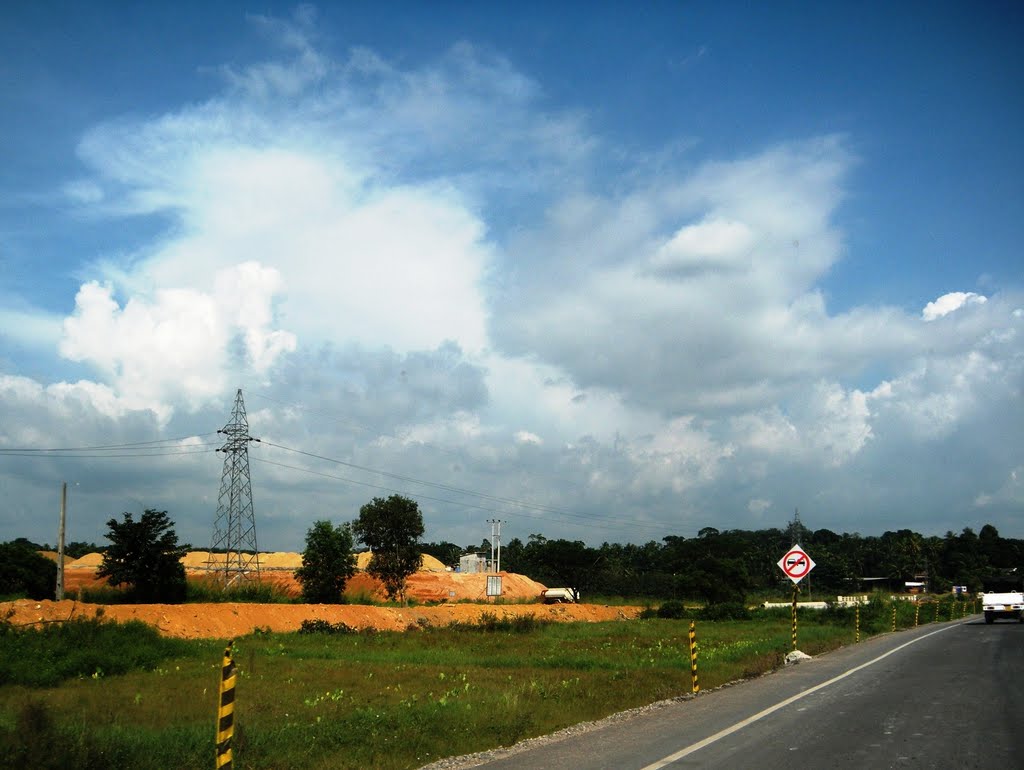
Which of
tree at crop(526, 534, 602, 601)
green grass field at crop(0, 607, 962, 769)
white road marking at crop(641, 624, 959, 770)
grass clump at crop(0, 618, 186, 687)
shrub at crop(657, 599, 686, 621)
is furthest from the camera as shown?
tree at crop(526, 534, 602, 601)

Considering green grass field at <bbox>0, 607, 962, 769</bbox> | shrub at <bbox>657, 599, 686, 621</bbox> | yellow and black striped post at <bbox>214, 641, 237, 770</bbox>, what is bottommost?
shrub at <bbox>657, 599, 686, 621</bbox>

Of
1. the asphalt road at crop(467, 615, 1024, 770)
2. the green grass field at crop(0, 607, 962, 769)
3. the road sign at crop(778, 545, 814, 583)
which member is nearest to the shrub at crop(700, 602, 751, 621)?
the green grass field at crop(0, 607, 962, 769)

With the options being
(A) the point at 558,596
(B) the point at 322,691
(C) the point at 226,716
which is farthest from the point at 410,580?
(C) the point at 226,716

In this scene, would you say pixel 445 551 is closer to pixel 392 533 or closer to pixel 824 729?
pixel 392 533

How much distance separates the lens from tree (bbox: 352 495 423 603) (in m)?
70.0

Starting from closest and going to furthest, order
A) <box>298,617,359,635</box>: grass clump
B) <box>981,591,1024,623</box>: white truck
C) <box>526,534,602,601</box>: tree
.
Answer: <box>298,617,359,635</box>: grass clump
<box>981,591,1024,623</box>: white truck
<box>526,534,602,601</box>: tree

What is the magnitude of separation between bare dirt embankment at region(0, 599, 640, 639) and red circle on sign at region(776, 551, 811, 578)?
81.4ft

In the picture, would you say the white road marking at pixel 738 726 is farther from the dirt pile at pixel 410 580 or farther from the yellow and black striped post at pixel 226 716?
the dirt pile at pixel 410 580

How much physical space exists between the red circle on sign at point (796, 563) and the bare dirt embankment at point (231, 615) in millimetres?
24799

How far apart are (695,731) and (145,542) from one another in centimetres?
4550

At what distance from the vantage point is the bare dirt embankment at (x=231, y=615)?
3556cm

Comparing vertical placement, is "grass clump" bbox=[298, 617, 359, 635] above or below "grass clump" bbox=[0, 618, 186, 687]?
below

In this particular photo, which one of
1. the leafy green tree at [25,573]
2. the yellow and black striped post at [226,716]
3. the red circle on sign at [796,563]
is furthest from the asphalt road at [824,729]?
the leafy green tree at [25,573]

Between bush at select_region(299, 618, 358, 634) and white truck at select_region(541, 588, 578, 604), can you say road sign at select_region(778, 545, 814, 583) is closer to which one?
bush at select_region(299, 618, 358, 634)
